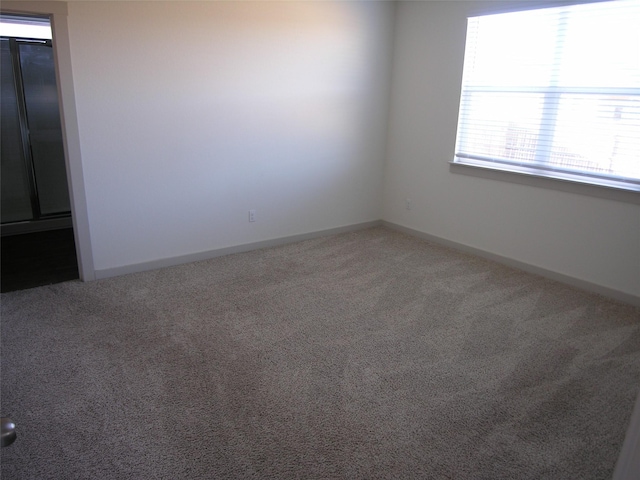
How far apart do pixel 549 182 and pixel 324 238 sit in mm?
2256

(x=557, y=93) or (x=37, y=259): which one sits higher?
(x=557, y=93)

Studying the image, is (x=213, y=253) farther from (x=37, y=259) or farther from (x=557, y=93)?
(x=557, y=93)

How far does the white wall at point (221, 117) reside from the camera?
3584 millimetres

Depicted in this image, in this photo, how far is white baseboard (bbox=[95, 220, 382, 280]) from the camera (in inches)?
153

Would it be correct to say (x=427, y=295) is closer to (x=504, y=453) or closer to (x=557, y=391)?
(x=557, y=391)

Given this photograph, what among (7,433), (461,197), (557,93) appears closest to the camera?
(7,433)

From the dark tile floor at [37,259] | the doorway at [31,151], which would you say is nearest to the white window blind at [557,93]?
the dark tile floor at [37,259]

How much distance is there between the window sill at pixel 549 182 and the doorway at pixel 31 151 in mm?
3965

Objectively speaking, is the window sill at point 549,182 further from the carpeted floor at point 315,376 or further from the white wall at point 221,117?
the white wall at point 221,117

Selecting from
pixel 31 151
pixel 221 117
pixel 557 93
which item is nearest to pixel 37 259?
pixel 31 151

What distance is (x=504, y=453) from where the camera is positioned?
206 cm

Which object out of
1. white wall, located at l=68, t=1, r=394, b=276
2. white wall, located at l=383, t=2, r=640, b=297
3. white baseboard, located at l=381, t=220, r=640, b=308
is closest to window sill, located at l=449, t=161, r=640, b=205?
white wall, located at l=383, t=2, r=640, b=297

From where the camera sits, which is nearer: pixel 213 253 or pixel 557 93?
pixel 557 93

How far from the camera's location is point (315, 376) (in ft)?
8.52
